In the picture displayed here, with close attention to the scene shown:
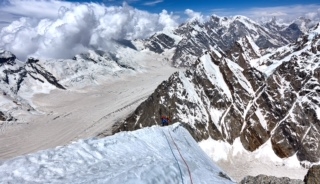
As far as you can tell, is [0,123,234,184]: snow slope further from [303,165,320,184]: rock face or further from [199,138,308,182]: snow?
[199,138,308,182]: snow

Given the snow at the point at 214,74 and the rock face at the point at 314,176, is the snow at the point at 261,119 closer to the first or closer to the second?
the snow at the point at 214,74

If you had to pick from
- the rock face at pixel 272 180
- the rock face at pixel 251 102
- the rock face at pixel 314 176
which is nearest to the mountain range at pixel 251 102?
the rock face at pixel 251 102

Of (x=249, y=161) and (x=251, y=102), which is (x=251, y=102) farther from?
(x=249, y=161)

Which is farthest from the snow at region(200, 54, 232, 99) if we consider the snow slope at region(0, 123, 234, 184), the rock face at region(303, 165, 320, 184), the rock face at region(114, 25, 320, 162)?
the rock face at region(303, 165, 320, 184)

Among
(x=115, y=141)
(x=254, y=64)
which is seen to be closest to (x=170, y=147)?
(x=115, y=141)

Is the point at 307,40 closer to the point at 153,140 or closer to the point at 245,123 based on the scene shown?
the point at 245,123

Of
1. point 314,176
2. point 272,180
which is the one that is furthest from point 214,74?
point 272,180
